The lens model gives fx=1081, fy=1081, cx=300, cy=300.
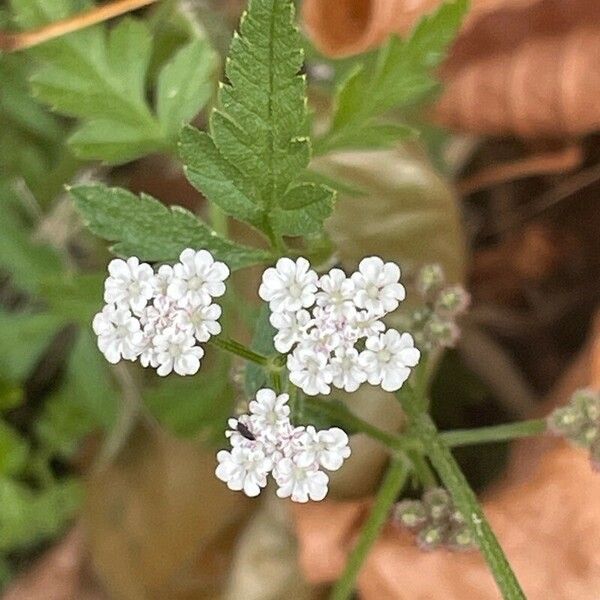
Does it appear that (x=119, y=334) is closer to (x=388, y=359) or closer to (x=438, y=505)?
(x=388, y=359)

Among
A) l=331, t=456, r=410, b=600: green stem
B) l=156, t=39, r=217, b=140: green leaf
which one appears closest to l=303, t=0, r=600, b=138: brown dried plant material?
l=156, t=39, r=217, b=140: green leaf

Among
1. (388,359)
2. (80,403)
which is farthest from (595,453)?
(80,403)

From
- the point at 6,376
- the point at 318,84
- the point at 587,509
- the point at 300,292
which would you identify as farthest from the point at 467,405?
the point at 300,292

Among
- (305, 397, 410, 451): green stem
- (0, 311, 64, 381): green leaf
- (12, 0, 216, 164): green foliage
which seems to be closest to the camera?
(305, 397, 410, 451): green stem

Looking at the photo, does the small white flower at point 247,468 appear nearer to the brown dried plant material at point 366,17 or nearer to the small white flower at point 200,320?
the small white flower at point 200,320

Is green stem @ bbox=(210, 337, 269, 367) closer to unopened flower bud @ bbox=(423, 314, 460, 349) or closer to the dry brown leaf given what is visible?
unopened flower bud @ bbox=(423, 314, 460, 349)
